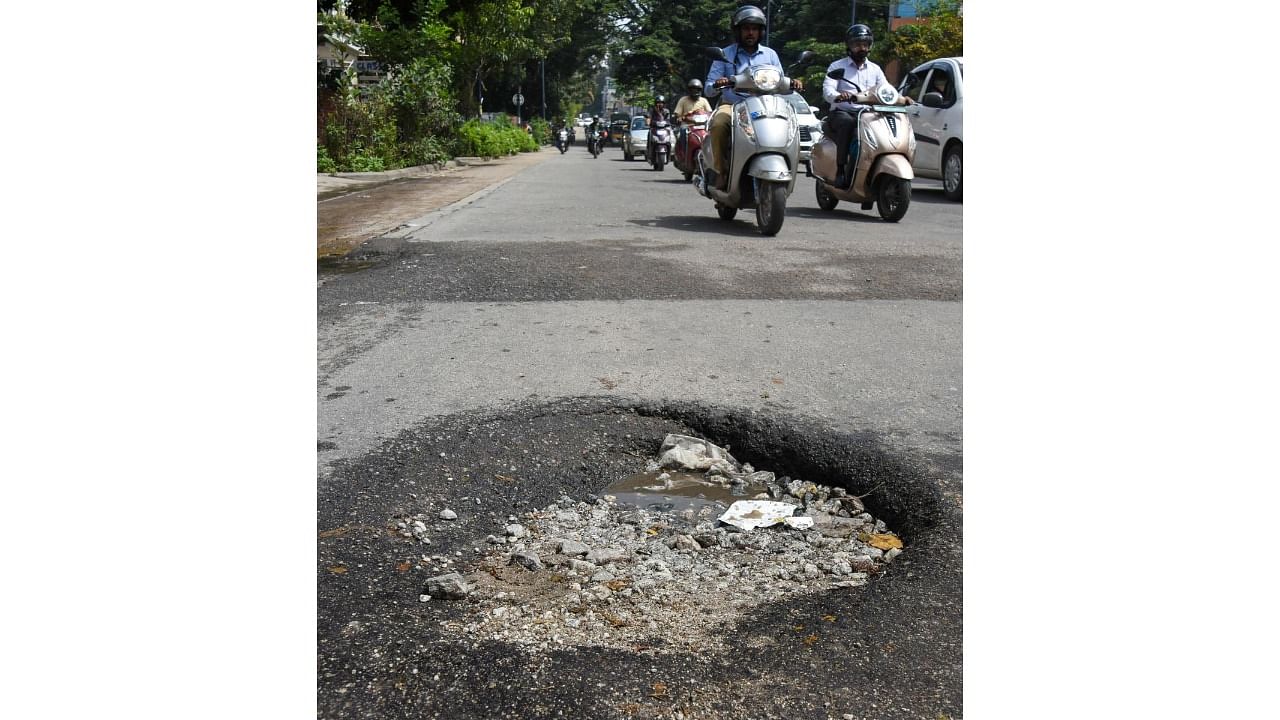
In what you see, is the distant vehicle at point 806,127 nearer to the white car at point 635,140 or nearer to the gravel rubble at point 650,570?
the white car at point 635,140

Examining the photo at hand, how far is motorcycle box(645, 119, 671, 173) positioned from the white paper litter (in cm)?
2048

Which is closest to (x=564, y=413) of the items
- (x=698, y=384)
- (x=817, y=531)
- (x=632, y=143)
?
(x=698, y=384)

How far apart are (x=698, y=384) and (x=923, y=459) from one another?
104 centimetres

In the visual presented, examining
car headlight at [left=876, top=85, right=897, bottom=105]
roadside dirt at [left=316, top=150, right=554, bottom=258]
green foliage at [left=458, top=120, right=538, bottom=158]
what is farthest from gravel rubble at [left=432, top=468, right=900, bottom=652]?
green foliage at [left=458, top=120, right=538, bottom=158]

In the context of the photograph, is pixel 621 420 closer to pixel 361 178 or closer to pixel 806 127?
pixel 361 178

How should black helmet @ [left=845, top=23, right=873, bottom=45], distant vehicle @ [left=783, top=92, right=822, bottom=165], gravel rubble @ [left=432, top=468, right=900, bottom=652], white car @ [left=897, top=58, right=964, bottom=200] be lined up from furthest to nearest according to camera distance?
distant vehicle @ [left=783, top=92, right=822, bottom=165] → white car @ [left=897, top=58, right=964, bottom=200] → black helmet @ [left=845, top=23, right=873, bottom=45] → gravel rubble @ [left=432, top=468, right=900, bottom=652]

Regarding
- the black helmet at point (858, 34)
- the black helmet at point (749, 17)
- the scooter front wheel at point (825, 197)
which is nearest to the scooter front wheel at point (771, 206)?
the black helmet at point (749, 17)

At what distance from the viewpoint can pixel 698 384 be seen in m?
3.95

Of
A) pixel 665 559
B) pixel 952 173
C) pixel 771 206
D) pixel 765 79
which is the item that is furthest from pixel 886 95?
pixel 665 559

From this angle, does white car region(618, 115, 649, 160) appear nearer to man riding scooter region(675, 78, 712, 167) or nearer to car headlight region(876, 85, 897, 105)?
man riding scooter region(675, 78, 712, 167)

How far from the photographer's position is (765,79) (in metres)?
8.80

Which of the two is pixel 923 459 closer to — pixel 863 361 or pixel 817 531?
pixel 817 531

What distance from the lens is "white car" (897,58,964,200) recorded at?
13352 mm

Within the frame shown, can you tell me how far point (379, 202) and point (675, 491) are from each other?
10931mm
